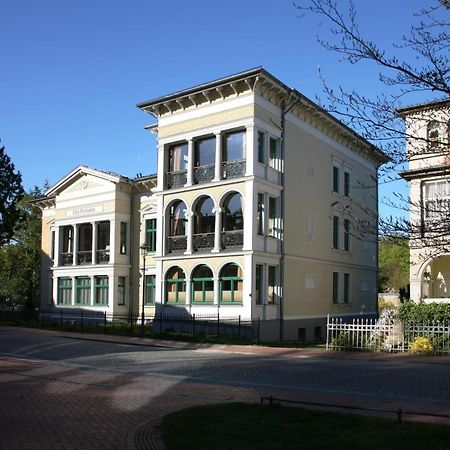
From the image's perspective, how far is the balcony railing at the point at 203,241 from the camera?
30250 millimetres

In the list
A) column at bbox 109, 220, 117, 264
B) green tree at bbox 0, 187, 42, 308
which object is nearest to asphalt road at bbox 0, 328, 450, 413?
column at bbox 109, 220, 117, 264

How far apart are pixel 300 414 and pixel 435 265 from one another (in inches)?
894

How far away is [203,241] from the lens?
30484 millimetres

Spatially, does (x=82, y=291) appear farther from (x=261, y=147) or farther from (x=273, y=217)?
(x=261, y=147)

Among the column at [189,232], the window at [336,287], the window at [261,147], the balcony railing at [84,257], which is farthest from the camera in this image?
the balcony railing at [84,257]

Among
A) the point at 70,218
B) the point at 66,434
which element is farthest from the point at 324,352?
the point at 70,218

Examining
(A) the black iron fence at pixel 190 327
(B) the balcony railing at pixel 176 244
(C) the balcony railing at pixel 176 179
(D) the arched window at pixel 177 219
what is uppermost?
(C) the balcony railing at pixel 176 179

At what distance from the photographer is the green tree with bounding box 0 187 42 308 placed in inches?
1786

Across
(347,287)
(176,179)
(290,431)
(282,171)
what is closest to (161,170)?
(176,179)

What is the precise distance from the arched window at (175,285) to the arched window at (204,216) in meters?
2.41

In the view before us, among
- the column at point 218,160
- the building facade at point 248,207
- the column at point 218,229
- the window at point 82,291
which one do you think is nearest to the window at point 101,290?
the window at point 82,291

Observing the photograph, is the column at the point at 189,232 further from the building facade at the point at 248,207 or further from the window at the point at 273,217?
the window at the point at 273,217

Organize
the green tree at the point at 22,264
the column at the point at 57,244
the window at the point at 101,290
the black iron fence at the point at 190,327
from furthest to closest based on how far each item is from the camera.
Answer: the green tree at the point at 22,264 < the column at the point at 57,244 < the window at the point at 101,290 < the black iron fence at the point at 190,327

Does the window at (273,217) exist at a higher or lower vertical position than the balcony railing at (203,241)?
higher
